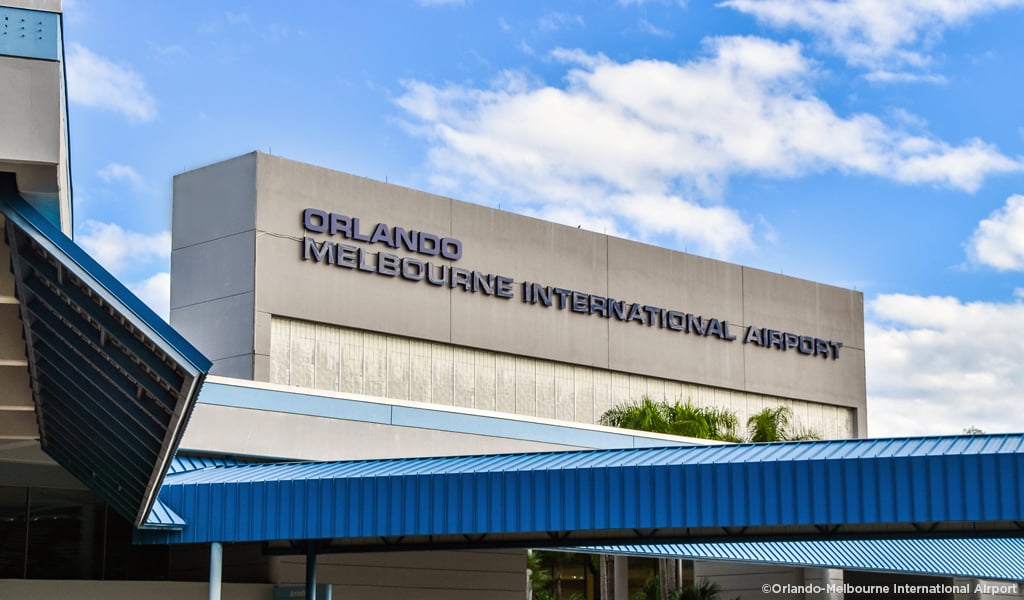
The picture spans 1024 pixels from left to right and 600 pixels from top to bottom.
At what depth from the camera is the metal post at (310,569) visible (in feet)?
82.0

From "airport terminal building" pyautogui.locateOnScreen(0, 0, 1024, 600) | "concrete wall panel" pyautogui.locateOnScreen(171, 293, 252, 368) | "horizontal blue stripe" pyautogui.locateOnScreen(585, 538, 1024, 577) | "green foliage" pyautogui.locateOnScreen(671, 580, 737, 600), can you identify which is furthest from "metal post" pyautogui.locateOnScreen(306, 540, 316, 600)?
"green foliage" pyautogui.locateOnScreen(671, 580, 737, 600)

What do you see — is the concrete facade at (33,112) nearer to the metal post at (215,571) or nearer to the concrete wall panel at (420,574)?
the metal post at (215,571)

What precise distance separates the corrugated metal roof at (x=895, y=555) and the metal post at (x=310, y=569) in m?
9.91

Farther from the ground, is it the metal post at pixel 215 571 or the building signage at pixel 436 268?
the building signage at pixel 436 268

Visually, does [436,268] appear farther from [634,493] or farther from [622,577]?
[634,493]

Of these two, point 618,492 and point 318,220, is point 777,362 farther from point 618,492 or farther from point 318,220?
point 618,492

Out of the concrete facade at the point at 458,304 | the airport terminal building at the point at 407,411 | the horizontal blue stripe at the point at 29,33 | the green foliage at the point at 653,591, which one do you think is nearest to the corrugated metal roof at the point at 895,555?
the airport terminal building at the point at 407,411

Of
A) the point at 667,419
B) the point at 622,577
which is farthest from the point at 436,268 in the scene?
the point at 622,577

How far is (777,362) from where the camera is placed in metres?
57.9

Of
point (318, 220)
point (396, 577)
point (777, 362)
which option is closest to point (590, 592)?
point (777, 362)

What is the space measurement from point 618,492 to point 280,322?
22.9 m

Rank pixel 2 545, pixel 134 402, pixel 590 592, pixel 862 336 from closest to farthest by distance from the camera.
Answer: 1. pixel 134 402
2. pixel 2 545
3. pixel 590 592
4. pixel 862 336

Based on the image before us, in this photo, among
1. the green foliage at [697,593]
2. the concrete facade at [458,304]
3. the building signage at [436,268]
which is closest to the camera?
the green foliage at [697,593]

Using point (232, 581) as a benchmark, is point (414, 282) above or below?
above
